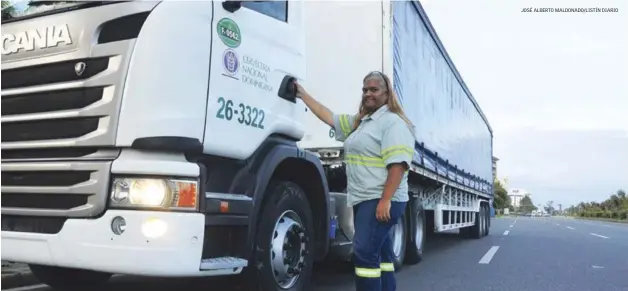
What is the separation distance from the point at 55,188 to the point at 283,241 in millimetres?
1609

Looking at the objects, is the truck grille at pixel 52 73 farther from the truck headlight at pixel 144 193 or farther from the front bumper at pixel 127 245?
the front bumper at pixel 127 245

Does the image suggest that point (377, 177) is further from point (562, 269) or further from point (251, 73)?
point (562, 269)

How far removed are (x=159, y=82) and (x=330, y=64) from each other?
3466mm

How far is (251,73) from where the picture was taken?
150 inches

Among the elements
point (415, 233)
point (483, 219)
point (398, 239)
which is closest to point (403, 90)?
point (398, 239)

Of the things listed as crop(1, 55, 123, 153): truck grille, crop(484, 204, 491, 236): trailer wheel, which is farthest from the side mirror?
crop(484, 204, 491, 236): trailer wheel

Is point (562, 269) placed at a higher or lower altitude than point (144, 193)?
lower

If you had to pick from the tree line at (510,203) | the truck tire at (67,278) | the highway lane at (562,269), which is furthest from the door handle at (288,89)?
the tree line at (510,203)

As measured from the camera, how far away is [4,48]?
3396 millimetres

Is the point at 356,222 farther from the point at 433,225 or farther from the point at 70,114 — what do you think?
the point at 433,225

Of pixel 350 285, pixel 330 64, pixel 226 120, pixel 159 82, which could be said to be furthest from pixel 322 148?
pixel 159 82

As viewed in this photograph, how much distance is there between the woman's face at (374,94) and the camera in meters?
4.03

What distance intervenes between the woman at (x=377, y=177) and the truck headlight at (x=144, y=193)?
1359mm

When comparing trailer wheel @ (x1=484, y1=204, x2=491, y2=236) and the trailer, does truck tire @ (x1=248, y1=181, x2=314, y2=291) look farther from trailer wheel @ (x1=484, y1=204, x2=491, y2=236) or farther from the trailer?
trailer wheel @ (x1=484, y1=204, x2=491, y2=236)
